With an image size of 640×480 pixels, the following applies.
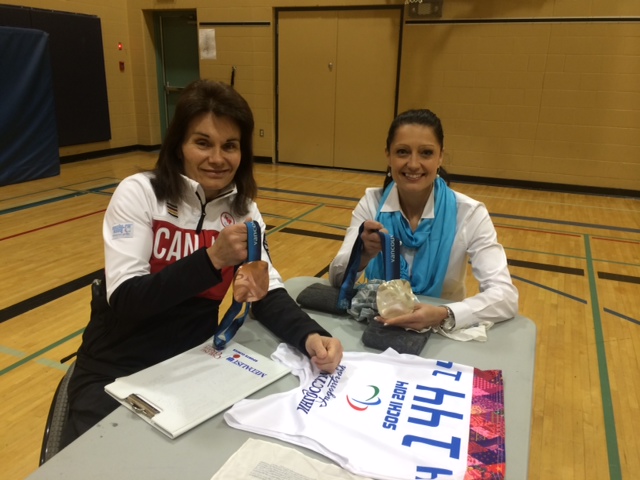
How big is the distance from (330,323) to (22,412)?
154 centimetres

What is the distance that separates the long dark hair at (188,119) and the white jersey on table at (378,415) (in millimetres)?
599

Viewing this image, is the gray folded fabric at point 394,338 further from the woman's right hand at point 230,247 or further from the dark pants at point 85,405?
the dark pants at point 85,405

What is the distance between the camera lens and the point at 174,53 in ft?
28.7

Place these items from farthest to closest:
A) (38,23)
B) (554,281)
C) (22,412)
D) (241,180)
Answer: (38,23) < (554,281) < (22,412) < (241,180)

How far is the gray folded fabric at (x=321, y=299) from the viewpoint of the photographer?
4.82 feet

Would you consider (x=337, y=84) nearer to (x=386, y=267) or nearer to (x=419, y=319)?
(x=386, y=267)

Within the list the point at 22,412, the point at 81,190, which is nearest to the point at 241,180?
the point at 22,412

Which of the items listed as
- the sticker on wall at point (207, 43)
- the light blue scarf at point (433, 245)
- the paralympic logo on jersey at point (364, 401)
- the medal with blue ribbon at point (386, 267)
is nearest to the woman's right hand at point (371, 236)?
the medal with blue ribbon at point (386, 267)

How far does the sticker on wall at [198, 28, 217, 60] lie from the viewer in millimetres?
8016

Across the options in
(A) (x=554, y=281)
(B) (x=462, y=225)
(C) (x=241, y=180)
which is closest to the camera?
(C) (x=241, y=180)

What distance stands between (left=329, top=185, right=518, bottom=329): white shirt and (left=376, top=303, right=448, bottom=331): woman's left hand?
0.24 feet

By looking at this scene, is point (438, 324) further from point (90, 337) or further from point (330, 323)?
point (90, 337)

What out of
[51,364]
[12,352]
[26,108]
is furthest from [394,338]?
[26,108]

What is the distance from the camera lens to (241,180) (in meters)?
1.58
